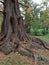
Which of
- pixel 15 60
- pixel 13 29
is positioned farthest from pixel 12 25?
pixel 15 60

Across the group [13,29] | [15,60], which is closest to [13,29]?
[13,29]

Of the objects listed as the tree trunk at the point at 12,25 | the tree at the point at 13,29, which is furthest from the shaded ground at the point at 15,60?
the tree trunk at the point at 12,25

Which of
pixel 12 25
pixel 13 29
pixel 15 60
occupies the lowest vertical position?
pixel 15 60

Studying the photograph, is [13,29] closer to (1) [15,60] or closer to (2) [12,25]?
(2) [12,25]

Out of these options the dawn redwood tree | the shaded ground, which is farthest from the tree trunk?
the shaded ground

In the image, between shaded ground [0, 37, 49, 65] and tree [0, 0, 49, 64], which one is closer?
shaded ground [0, 37, 49, 65]

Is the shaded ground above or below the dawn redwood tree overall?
below

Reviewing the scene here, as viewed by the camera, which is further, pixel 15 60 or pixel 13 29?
pixel 13 29

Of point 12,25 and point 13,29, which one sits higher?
point 12,25

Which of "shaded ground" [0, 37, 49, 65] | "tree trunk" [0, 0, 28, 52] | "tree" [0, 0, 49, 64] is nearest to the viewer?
"shaded ground" [0, 37, 49, 65]

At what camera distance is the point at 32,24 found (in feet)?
131

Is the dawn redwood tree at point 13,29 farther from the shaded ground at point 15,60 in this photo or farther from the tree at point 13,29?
the shaded ground at point 15,60

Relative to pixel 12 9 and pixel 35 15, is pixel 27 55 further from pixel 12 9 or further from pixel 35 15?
pixel 35 15

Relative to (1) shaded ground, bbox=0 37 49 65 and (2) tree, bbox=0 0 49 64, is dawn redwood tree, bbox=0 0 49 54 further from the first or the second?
(1) shaded ground, bbox=0 37 49 65
